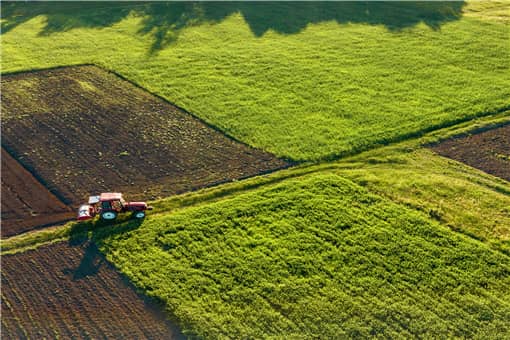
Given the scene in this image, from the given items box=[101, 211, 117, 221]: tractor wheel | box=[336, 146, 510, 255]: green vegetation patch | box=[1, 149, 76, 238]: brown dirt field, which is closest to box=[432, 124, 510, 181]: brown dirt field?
box=[336, 146, 510, 255]: green vegetation patch

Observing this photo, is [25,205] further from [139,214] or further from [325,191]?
[325,191]

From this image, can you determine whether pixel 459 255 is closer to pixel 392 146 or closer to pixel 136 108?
pixel 392 146

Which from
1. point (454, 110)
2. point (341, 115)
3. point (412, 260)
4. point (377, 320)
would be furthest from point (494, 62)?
point (377, 320)

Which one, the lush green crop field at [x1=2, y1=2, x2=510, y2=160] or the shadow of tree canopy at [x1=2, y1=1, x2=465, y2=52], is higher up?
the shadow of tree canopy at [x1=2, y1=1, x2=465, y2=52]

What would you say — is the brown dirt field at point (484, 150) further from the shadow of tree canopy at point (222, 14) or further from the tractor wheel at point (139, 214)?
the shadow of tree canopy at point (222, 14)

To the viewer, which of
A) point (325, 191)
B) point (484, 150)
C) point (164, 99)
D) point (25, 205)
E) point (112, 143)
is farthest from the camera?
point (164, 99)

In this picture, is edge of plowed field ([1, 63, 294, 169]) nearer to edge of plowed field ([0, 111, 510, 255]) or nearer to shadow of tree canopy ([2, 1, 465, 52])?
edge of plowed field ([0, 111, 510, 255])

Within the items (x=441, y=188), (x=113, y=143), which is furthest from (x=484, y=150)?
(x=113, y=143)
